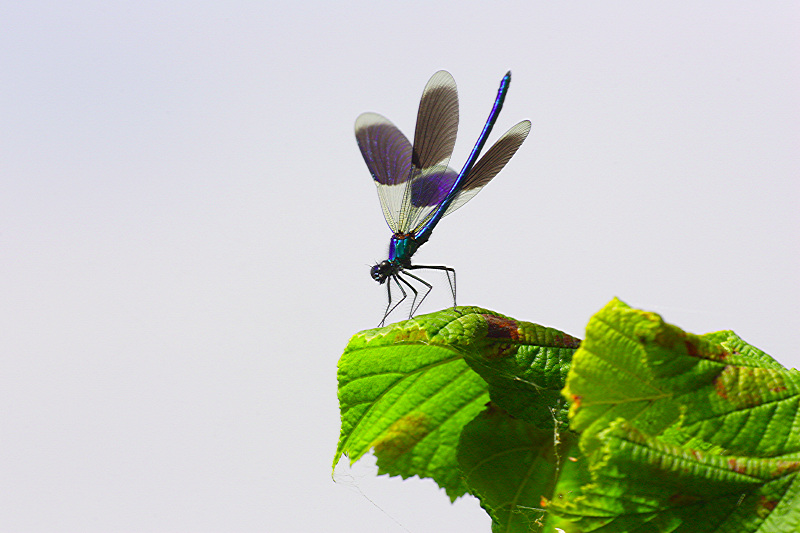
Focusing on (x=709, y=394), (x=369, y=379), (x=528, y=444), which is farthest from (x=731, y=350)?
(x=369, y=379)

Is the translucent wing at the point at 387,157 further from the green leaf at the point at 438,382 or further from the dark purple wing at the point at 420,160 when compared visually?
the green leaf at the point at 438,382

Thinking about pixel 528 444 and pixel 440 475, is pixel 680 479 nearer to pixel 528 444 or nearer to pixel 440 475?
pixel 528 444

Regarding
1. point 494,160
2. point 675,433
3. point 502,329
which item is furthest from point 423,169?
point 675,433

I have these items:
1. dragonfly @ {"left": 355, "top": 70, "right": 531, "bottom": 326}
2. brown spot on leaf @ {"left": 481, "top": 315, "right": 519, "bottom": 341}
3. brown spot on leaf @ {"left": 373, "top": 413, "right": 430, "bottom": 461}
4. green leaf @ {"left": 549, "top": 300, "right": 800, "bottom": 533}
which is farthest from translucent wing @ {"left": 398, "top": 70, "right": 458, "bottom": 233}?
green leaf @ {"left": 549, "top": 300, "right": 800, "bottom": 533}

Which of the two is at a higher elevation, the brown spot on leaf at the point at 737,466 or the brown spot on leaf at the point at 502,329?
the brown spot on leaf at the point at 502,329

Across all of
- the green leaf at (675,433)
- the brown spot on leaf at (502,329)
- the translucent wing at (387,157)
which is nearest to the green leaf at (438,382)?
the brown spot on leaf at (502,329)

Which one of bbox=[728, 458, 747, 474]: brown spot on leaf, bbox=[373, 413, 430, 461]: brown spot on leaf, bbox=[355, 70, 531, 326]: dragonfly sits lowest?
bbox=[728, 458, 747, 474]: brown spot on leaf

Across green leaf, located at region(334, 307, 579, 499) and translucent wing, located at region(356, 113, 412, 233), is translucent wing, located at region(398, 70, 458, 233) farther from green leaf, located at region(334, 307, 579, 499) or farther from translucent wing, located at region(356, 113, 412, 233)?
green leaf, located at region(334, 307, 579, 499)
